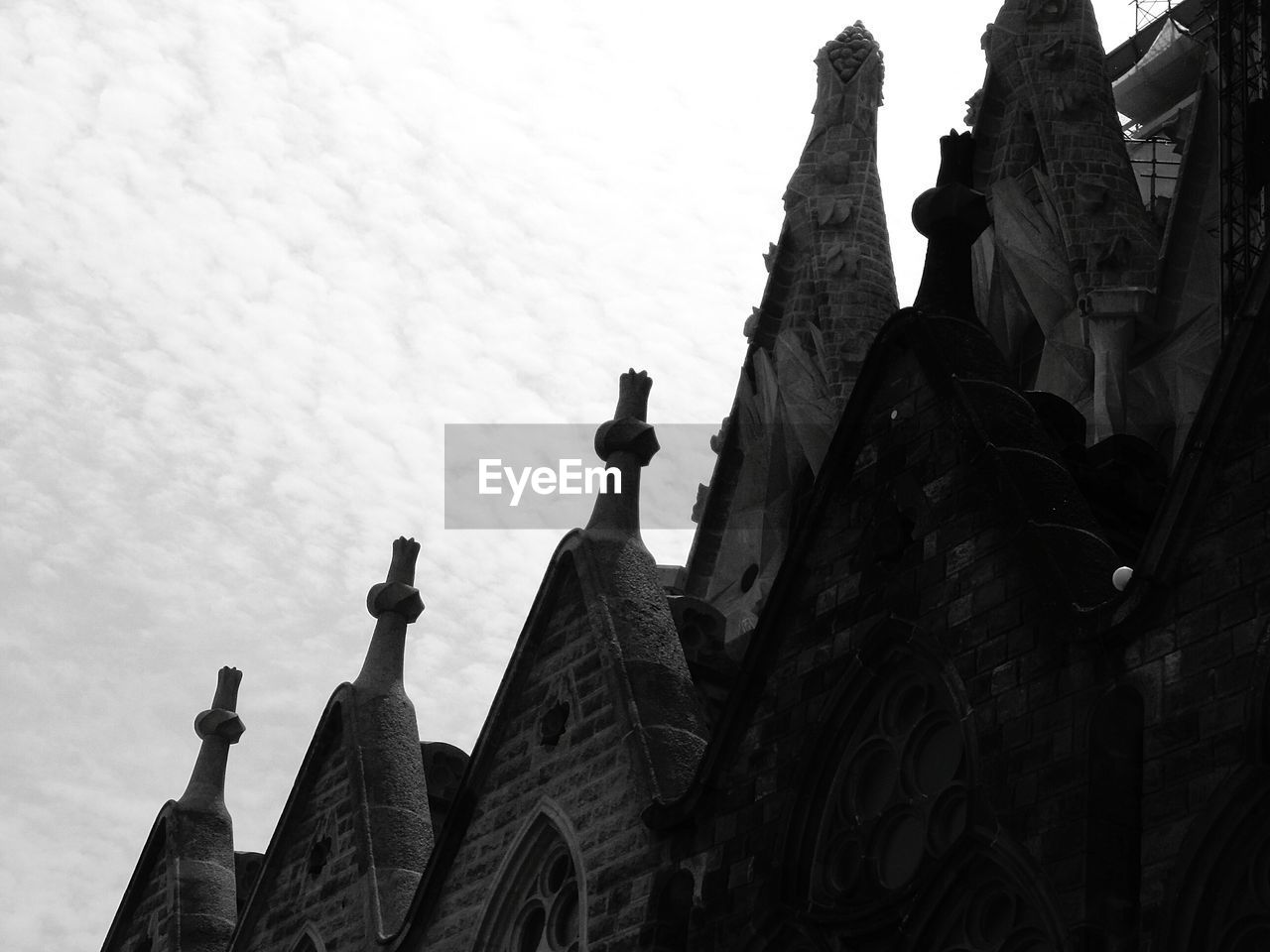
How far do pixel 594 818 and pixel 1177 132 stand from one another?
66.7 feet

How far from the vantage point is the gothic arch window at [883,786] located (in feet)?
36.9

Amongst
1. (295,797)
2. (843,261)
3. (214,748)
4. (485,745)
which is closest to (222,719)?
(214,748)

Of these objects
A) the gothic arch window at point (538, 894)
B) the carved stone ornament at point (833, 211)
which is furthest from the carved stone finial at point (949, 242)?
the carved stone ornament at point (833, 211)

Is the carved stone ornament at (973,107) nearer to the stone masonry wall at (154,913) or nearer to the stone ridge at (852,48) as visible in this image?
the stone ridge at (852,48)

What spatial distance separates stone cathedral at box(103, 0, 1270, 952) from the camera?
33.1ft

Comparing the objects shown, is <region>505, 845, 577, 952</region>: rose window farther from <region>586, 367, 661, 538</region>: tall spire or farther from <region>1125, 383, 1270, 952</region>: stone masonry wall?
<region>1125, 383, 1270, 952</region>: stone masonry wall

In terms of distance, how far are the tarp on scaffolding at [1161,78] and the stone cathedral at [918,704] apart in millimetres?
10504

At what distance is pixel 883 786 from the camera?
1178 cm

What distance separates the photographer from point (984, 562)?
11.5 meters

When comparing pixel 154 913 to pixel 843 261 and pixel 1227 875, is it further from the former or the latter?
pixel 1227 875

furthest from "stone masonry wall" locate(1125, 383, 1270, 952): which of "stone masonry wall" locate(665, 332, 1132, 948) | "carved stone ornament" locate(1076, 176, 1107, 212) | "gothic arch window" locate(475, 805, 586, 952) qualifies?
"carved stone ornament" locate(1076, 176, 1107, 212)

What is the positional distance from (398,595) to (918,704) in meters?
7.69

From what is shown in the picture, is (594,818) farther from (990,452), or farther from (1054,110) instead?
(1054,110)

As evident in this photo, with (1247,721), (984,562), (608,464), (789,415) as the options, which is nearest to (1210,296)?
(789,415)
